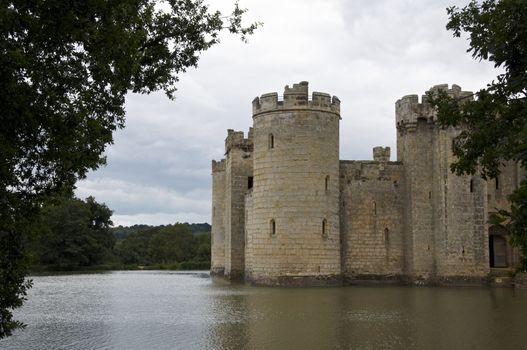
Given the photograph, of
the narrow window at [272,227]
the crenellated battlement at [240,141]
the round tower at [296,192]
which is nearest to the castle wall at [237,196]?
the crenellated battlement at [240,141]

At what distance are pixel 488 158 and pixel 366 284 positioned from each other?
2430 cm

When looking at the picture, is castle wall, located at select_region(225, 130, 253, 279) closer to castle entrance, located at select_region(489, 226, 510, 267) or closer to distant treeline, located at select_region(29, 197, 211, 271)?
castle entrance, located at select_region(489, 226, 510, 267)

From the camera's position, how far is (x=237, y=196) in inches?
1581

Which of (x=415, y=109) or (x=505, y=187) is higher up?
(x=415, y=109)

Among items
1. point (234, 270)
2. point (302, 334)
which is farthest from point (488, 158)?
point (234, 270)

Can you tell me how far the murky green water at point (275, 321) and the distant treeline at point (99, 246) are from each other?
28824 millimetres

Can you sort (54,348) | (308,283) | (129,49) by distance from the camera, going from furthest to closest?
(308,283)
(54,348)
(129,49)

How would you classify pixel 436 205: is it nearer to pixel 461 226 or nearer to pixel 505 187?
pixel 461 226

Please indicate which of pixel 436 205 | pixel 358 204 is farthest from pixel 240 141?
pixel 436 205

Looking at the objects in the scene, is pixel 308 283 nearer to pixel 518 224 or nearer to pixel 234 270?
pixel 234 270

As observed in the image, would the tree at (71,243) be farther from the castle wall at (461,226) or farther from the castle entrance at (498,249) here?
the castle entrance at (498,249)

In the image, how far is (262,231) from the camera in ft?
104

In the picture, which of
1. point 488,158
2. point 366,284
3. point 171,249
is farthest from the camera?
point 171,249

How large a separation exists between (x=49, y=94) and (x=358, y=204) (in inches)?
1077
